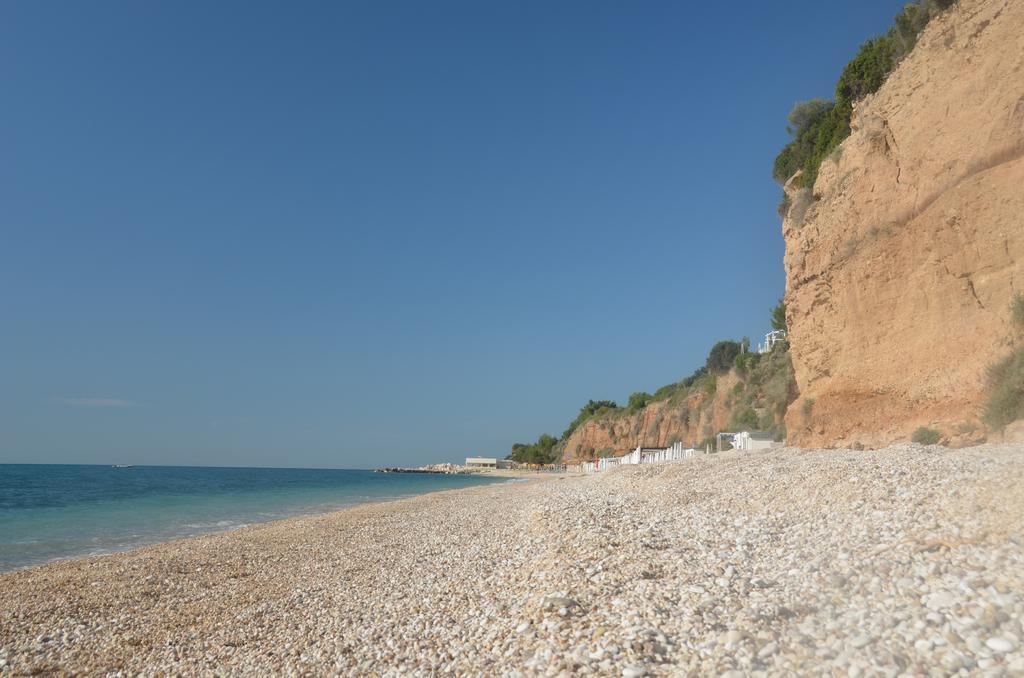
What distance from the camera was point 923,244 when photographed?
1688 cm

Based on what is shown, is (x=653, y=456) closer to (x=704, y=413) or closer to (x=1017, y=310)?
(x=704, y=413)

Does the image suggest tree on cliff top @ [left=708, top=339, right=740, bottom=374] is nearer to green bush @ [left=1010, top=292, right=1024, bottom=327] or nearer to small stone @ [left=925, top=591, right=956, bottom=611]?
green bush @ [left=1010, top=292, right=1024, bottom=327]

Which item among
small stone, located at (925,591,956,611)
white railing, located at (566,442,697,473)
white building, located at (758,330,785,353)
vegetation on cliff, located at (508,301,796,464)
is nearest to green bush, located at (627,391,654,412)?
vegetation on cliff, located at (508,301,796,464)

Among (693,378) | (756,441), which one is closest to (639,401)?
(693,378)

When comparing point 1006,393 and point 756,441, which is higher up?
point 1006,393

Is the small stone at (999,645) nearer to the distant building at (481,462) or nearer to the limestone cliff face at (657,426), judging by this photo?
the limestone cliff face at (657,426)

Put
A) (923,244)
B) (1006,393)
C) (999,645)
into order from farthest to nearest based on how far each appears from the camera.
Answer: (923,244)
(1006,393)
(999,645)

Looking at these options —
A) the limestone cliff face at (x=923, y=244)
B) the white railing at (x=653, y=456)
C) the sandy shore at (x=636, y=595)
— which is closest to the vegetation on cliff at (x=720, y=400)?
the white railing at (x=653, y=456)

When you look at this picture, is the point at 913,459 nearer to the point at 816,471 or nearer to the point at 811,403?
the point at 816,471

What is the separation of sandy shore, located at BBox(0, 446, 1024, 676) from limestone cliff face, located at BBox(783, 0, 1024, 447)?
4983 millimetres

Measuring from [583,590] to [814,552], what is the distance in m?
2.50

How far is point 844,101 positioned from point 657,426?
5334cm

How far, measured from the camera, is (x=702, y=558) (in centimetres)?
718

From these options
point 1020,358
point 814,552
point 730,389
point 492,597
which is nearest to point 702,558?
point 814,552
